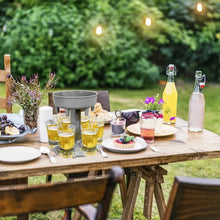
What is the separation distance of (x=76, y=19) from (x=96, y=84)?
125 centimetres

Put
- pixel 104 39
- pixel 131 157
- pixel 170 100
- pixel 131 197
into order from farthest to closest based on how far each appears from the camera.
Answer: pixel 104 39, pixel 170 100, pixel 131 197, pixel 131 157

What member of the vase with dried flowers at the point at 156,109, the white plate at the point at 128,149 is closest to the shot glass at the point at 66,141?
the white plate at the point at 128,149

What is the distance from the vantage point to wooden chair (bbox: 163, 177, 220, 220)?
1.02 meters

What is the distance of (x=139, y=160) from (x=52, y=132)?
1.46 feet

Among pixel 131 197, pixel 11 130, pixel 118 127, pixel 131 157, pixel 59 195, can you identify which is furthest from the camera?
pixel 131 197

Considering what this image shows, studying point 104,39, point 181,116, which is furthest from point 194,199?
point 104,39

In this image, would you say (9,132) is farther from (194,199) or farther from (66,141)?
(194,199)

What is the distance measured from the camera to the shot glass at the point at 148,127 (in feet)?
6.31

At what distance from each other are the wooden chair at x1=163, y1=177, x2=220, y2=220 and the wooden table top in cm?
58

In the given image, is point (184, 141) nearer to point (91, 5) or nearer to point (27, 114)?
point (27, 114)

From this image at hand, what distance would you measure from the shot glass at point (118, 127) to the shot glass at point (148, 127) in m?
0.13

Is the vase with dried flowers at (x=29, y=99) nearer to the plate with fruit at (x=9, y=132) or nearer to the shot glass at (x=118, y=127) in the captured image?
the plate with fruit at (x=9, y=132)

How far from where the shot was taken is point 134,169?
7.20ft

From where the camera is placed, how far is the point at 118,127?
6.65ft
